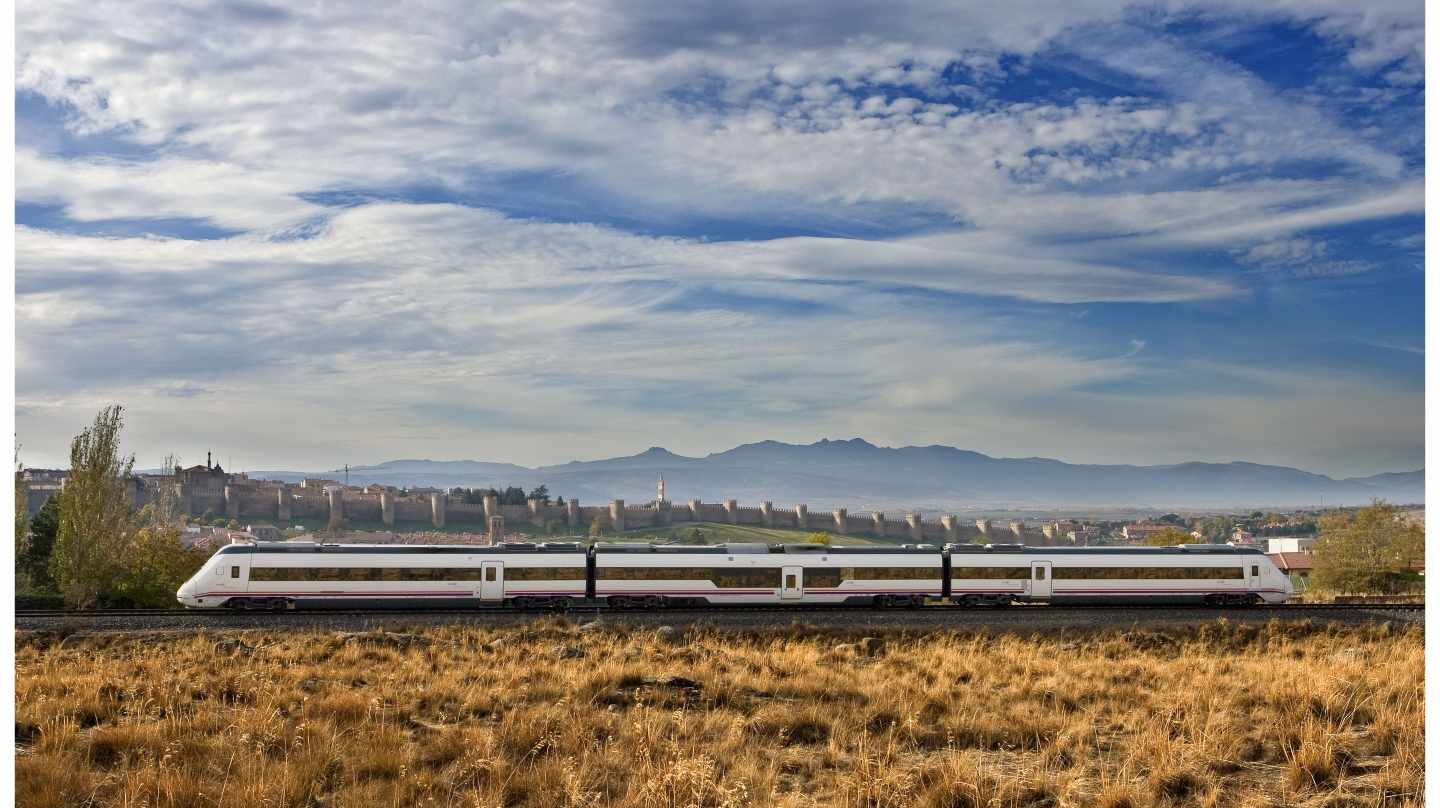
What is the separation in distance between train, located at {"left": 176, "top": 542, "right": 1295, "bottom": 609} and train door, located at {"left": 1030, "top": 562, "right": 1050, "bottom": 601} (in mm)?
30

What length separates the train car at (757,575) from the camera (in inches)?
1272

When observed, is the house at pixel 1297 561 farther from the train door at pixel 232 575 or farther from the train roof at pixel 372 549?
the train door at pixel 232 575

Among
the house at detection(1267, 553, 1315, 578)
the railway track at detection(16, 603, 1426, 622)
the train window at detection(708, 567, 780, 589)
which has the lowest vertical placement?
the house at detection(1267, 553, 1315, 578)

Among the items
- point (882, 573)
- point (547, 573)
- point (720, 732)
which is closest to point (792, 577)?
point (882, 573)

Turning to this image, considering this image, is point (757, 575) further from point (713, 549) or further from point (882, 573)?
point (882, 573)

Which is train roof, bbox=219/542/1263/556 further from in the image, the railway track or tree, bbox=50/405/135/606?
tree, bbox=50/405/135/606

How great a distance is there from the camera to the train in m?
31.7

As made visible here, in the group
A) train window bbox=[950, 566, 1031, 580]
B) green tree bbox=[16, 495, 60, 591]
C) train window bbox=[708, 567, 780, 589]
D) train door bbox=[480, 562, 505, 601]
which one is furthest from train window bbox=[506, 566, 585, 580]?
green tree bbox=[16, 495, 60, 591]

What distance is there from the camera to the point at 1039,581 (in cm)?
3356

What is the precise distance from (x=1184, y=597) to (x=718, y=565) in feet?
46.8

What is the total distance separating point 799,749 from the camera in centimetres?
1202

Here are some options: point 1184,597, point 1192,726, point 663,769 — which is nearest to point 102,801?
point 663,769

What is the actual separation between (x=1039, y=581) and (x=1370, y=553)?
1881 inches

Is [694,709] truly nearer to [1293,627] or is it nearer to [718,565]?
[718,565]
